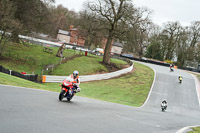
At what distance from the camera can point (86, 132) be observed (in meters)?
6.38

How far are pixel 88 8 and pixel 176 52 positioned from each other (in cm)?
5583

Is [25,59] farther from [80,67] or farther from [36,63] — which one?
[80,67]

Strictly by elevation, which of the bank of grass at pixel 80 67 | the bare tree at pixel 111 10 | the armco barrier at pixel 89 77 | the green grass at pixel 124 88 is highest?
the bare tree at pixel 111 10

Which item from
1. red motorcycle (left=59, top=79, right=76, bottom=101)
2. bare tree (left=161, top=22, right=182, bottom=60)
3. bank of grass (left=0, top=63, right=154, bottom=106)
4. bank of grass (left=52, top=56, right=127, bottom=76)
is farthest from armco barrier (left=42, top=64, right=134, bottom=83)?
bare tree (left=161, top=22, right=182, bottom=60)

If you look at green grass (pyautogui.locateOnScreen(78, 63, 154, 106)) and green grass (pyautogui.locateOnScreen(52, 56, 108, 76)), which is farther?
green grass (pyautogui.locateOnScreen(52, 56, 108, 76))

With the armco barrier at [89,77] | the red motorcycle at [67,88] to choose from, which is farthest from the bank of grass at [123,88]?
the red motorcycle at [67,88]

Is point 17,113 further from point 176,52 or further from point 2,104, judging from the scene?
point 176,52

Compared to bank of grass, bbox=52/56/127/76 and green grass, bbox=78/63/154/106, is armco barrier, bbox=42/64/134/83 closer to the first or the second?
green grass, bbox=78/63/154/106

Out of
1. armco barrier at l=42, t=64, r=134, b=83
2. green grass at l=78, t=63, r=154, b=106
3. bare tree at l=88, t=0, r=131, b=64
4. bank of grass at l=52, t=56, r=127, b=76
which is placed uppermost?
bare tree at l=88, t=0, r=131, b=64

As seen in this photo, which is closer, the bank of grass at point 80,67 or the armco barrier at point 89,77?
the armco barrier at point 89,77

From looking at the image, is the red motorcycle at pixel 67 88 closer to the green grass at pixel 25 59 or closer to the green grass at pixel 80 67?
the green grass at pixel 25 59

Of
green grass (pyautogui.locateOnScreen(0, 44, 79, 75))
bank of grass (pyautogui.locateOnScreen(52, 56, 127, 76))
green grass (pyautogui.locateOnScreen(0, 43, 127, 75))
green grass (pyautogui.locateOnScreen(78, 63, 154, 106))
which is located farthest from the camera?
bank of grass (pyautogui.locateOnScreen(52, 56, 127, 76))

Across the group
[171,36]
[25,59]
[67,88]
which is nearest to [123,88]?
[25,59]

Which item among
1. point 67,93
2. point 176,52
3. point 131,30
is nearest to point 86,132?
point 67,93
